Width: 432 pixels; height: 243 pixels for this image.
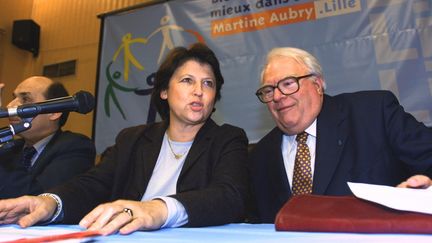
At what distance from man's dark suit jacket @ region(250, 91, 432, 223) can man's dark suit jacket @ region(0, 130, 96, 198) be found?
83 centimetres

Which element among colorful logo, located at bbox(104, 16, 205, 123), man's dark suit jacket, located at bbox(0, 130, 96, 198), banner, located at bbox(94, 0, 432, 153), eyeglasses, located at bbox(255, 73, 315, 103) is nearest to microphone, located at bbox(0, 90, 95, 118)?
man's dark suit jacket, located at bbox(0, 130, 96, 198)

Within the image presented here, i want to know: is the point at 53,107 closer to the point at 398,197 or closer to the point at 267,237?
the point at 267,237

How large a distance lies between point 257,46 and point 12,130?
181cm

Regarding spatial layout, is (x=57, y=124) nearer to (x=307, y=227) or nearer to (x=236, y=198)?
(x=236, y=198)

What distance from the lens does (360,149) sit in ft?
4.47

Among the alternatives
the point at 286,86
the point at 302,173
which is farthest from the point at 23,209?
the point at 286,86

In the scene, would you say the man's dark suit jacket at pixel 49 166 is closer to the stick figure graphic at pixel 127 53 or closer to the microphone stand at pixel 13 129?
the microphone stand at pixel 13 129

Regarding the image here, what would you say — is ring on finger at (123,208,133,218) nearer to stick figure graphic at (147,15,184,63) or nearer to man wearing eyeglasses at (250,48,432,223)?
man wearing eyeglasses at (250,48,432,223)

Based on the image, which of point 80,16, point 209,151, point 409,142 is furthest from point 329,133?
point 80,16

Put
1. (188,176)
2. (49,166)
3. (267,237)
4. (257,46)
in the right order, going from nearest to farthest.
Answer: (267,237), (188,176), (49,166), (257,46)

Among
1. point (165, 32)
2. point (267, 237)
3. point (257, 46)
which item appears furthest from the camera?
point (165, 32)

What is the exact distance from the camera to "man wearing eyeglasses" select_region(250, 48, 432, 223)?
1321mm

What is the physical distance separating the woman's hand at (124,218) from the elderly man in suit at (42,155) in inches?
25.4

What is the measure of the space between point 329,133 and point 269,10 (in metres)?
1.33
